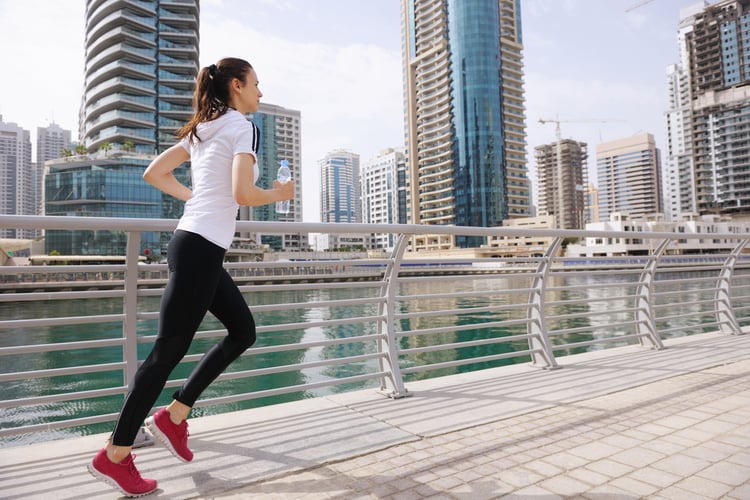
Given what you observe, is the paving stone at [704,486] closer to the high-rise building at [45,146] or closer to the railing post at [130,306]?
the railing post at [130,306]

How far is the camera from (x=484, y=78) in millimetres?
99688

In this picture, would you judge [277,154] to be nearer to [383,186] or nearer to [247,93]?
[383,186]

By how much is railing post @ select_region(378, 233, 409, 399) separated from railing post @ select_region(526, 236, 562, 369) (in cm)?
140

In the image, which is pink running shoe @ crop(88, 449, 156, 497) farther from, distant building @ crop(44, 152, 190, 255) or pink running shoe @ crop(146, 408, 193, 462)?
distant building @ crop(44, 152, 190, 255)

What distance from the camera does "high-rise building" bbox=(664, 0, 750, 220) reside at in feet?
340

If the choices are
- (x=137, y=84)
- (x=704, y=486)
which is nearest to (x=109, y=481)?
(x=704, y=486)

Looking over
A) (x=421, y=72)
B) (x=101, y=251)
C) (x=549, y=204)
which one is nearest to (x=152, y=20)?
(x=101, y=251)

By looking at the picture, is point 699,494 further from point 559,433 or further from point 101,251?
point 101,251

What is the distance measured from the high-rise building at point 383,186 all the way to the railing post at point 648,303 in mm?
157935

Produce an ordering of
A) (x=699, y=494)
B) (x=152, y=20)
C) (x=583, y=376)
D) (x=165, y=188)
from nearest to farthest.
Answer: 1. (x=699, y=494)
2. (x=165, y=188)
3. (x=583, y=376)
4. (x=152, y=20)

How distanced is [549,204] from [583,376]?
19815cm

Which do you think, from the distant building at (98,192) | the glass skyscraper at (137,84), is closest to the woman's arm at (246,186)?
the distant building at (98,192)

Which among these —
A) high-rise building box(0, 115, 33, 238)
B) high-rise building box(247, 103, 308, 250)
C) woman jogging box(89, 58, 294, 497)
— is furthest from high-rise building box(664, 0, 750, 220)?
high-rise building box(0, 115, 33, 238)

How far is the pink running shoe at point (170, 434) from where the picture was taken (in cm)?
209
